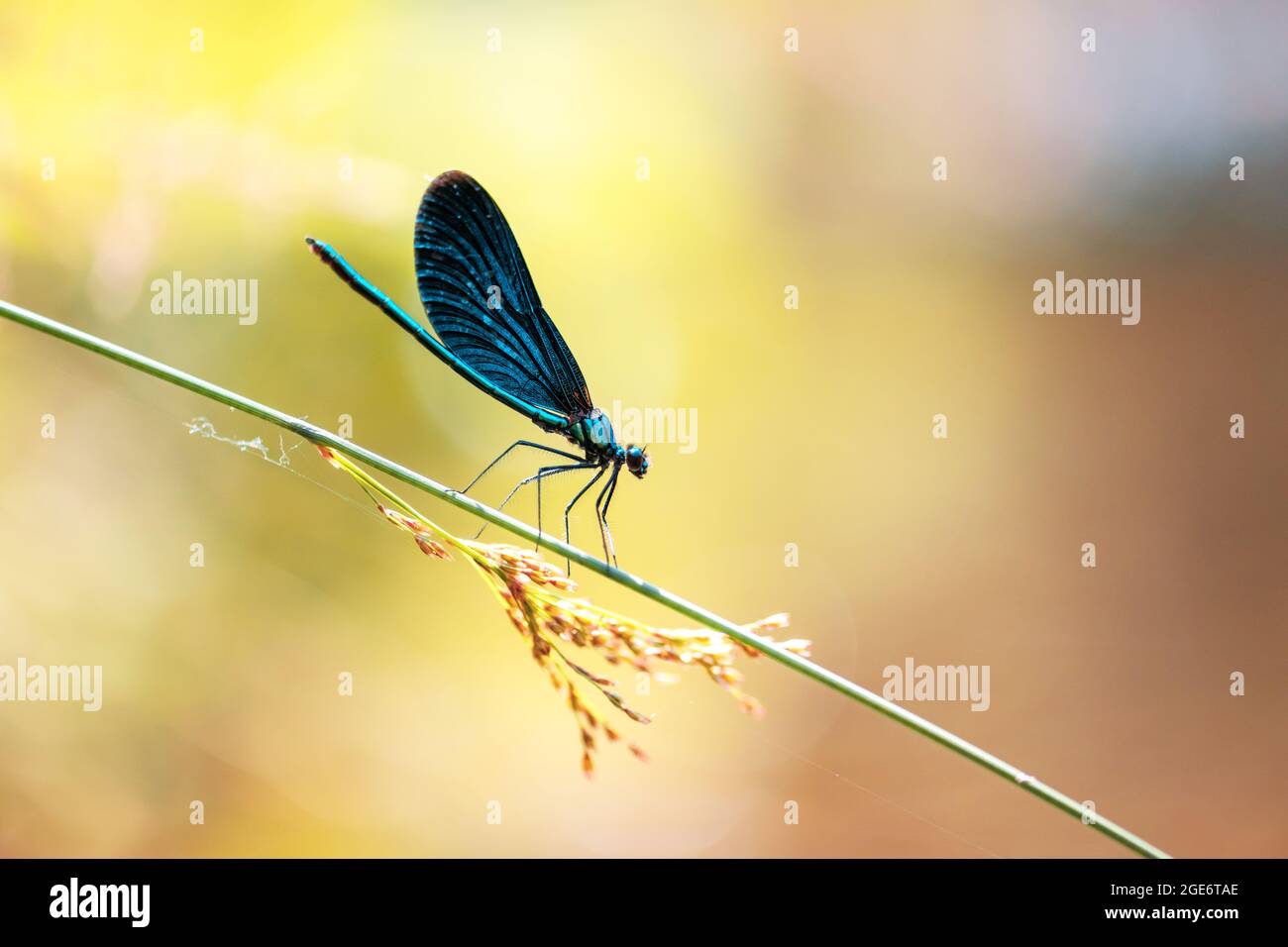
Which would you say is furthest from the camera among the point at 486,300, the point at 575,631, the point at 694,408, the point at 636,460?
the point at 694,408

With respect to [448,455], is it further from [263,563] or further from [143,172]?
[143,172]

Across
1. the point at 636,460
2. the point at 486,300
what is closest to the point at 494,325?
the point at 486,300

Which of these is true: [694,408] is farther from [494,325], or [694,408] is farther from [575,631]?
[575,631]

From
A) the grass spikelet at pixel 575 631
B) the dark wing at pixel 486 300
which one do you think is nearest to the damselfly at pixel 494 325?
the dark wing at pixel 486 300

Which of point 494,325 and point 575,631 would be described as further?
point 494,325

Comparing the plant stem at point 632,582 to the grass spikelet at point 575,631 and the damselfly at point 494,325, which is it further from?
the damselfly at point 494,325

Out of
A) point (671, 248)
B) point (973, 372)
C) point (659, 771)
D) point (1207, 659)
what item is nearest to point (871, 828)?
point (659, 771)

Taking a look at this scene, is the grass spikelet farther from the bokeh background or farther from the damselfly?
the bokeh background
